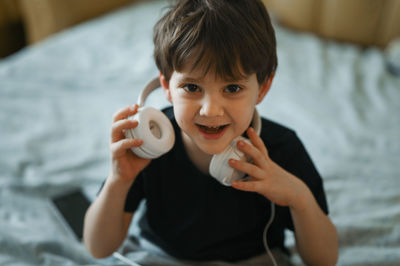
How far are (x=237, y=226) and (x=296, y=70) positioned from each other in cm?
98

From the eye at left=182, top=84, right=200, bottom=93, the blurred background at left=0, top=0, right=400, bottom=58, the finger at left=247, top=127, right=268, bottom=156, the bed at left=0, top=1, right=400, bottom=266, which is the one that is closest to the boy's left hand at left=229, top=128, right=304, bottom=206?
the finger at left=247, top=127, right=268, bottom=156

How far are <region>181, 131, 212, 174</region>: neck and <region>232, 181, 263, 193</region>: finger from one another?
15cm

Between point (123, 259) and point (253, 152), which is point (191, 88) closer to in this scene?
point (253, 152)

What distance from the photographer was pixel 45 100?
4.95 feet

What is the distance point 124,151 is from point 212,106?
0.20m

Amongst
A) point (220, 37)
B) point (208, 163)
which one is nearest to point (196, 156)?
point (208, 163)

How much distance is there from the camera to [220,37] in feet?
2.10

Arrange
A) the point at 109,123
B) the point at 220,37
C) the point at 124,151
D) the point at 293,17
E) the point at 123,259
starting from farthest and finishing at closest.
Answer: the point at 293,17 < the point at 109,123 < the point at 123,259 < the point at 124,151 < the point at 220,37

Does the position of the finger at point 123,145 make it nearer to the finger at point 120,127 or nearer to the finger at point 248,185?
the finger at point 120,127

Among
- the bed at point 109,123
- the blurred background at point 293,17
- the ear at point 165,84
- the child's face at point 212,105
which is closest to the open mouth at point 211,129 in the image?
the child's face at point 212,105

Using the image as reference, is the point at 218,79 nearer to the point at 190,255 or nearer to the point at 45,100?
the point at 190,255

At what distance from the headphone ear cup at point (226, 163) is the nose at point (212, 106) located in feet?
0.22

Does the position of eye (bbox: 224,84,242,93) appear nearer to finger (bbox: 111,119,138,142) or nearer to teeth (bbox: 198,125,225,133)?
teeth (bbox: 198,125,225,133)

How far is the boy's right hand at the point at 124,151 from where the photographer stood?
0.72 m
